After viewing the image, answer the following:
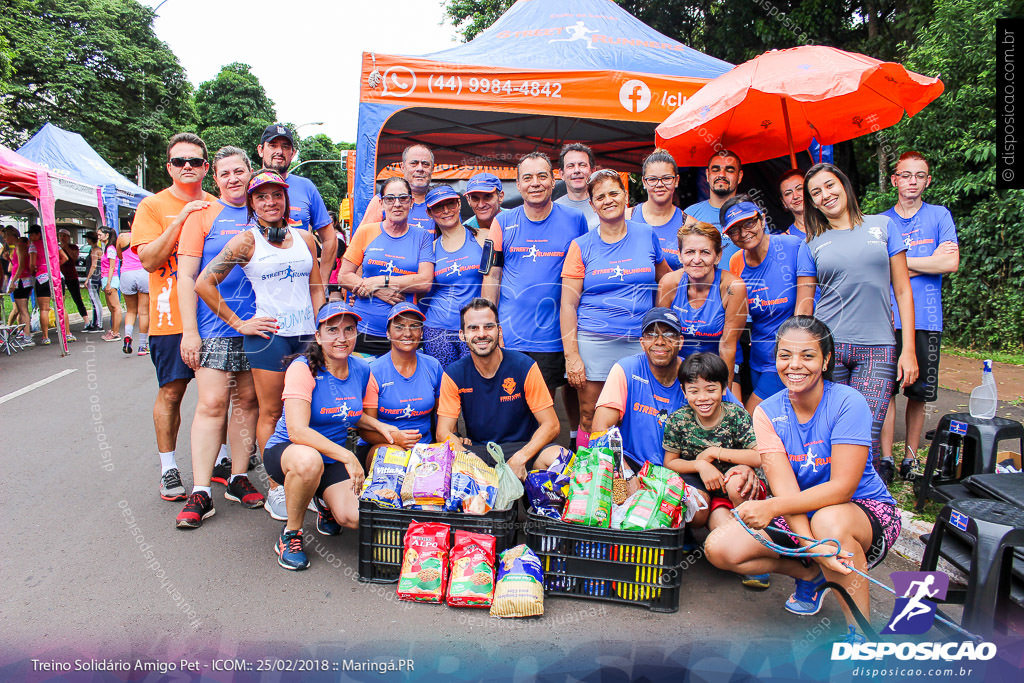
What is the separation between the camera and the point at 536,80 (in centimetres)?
621

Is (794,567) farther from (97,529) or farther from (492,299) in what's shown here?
(97,529)

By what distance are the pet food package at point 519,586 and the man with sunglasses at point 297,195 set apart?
2580mm

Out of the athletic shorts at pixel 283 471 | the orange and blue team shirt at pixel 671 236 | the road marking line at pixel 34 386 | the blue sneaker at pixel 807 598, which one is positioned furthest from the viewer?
the road marking line at pixel 34 386

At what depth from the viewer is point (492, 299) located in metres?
4.26

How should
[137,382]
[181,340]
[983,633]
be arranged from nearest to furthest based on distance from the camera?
1. [983,633]
2. [181,340]
3. [137,382]

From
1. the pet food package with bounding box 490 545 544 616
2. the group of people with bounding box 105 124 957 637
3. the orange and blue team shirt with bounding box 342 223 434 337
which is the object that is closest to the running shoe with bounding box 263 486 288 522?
the group of people with bounding box 105 124 957 637

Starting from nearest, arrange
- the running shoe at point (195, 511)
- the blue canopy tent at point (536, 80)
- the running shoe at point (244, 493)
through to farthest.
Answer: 1. the running shoe at point (195, 511)
2. the running shoe at point (244, 493)
3. the blue canopy tent at point (536, 80)


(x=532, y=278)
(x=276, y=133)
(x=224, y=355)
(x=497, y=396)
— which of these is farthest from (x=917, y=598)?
(x=276, y=133)

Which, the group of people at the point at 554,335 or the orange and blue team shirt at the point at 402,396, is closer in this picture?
the group of people at the point at 554,335

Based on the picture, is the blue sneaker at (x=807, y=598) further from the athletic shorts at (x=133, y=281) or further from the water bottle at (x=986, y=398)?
the athletic shorts at (x=133, y=281)

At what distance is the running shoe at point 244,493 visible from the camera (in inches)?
164

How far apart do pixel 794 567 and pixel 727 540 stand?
12.7 inches

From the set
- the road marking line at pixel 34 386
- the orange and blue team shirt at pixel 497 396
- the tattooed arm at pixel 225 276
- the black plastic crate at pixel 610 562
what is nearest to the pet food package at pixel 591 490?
the black plastic crate at pixel 610 562

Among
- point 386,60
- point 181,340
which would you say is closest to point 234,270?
point 181,340
